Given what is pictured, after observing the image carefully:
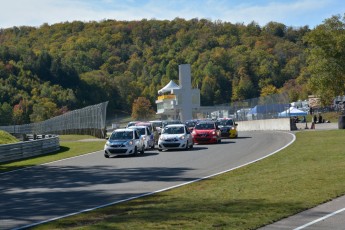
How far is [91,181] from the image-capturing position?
20.5m

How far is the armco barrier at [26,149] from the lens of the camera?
115 feet

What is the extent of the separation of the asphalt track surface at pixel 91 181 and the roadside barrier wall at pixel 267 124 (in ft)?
91.4

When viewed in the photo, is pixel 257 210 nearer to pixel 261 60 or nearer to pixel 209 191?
pixel 209 191

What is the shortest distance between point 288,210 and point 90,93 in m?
145

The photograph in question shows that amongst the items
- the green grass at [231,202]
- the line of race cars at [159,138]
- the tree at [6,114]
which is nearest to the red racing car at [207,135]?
the line of race cars at [159,138]

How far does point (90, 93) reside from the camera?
154875mm

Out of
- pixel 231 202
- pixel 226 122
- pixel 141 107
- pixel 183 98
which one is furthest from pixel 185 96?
pixel 231 202

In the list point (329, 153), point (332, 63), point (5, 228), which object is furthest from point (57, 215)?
point (332, 63)

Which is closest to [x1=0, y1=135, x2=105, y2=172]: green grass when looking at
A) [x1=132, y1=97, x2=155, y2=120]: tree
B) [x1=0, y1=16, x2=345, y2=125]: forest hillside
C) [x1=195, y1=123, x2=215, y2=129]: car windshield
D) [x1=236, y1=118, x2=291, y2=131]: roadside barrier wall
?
[x1=195, y1=123, x2=215, y2=129]: car windshield

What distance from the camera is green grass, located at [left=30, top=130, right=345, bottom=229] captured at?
11281 millimetres

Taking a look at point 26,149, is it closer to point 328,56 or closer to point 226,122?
point 226,122

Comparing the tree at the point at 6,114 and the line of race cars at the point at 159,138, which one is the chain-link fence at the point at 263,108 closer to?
the line of race cars at the point at 159,138

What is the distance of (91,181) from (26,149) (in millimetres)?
18099

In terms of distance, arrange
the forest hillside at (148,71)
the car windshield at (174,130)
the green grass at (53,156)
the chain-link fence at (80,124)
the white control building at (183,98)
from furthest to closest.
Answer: the forest hillside at (148,71) → the white control building at (183,98) → the chain-link fence at (80,124) → the car windshield at (174,130) → the green grass at (53,156)
